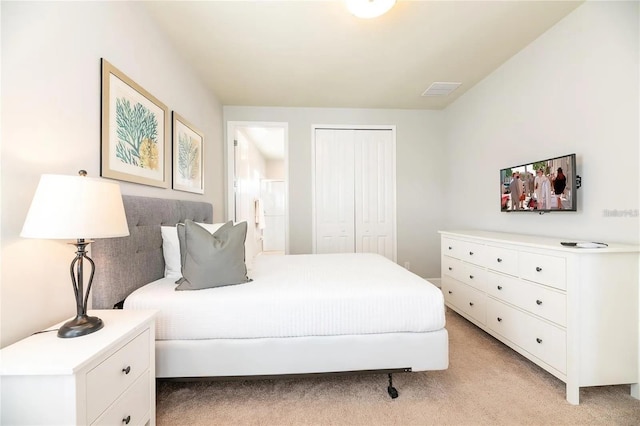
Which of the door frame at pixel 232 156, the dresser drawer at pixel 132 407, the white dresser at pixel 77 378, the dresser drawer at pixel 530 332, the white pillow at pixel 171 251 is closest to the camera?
the white dresser at pixel 77 378

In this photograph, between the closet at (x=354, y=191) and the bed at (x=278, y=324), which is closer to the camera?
the bed at (x=278, y=324)

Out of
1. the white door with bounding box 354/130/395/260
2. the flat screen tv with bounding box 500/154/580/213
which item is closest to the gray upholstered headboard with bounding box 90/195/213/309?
the white door with bounding box 354/130/395/260

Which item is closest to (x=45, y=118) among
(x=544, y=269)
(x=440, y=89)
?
(x=544, y=269)

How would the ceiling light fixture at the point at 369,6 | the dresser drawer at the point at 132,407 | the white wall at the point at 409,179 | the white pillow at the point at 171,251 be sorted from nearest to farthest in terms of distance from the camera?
the dresser drawer at the point at 132,407 < the ceiling light fixture at the point at 369,6 < the white pillow at the point at 171,251 < the white wall at the point at 409,179

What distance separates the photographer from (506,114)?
265 centimetres

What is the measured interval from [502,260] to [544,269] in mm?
344

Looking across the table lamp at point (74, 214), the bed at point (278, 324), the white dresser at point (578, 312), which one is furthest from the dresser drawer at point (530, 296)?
the table lamp at point (74, 214)

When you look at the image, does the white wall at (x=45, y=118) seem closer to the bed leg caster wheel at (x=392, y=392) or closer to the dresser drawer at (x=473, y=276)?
the bed leg caster wheel at (x=392, y=392)

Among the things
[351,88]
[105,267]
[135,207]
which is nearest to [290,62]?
[351,88]

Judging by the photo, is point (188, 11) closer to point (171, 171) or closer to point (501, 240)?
point (171, 171)

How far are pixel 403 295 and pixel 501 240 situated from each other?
104 centimetres

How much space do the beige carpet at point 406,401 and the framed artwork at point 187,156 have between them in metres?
1.55

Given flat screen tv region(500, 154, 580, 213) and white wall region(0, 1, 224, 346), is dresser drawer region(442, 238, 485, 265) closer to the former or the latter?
flat screen tv region(500, 154, 580, 213)

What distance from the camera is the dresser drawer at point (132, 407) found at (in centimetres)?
99
